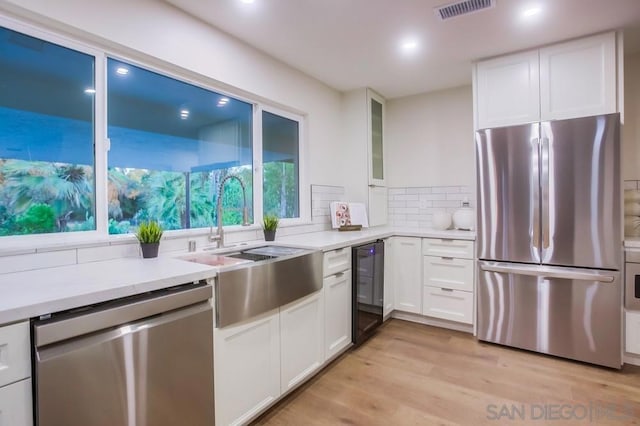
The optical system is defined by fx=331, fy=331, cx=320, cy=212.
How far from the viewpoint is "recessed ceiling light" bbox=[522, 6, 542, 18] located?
2193 mm

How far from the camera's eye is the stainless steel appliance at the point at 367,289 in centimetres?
270

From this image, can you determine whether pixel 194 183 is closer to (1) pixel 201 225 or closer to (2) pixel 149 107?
(1) pixel 201 225

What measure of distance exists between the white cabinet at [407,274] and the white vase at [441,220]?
0.41 m

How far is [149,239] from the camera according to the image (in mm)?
1872

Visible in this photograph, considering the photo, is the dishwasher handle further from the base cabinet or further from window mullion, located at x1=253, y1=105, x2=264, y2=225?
window mullion, located at x1=253, y1=105, x2=264, y2=225

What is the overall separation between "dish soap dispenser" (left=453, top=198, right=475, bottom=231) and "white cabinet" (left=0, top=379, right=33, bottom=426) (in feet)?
11.3

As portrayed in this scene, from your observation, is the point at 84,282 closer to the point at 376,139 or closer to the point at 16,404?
the point at 16,404

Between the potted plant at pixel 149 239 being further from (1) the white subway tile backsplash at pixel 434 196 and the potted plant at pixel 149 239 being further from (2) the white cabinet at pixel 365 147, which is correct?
(1) the white subway tile backsplash at pixel 434 196

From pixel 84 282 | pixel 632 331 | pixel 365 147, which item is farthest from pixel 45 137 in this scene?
pixel 632 331

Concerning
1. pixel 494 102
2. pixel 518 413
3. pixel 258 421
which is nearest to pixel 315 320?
pixel 258 421

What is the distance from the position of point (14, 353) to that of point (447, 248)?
3040mm

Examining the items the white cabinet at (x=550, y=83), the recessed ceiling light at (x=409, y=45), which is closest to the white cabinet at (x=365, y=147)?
the recessed ceiling light at (x=409, y=45)

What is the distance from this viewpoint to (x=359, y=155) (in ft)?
12.2

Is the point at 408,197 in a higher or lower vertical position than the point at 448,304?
higher
